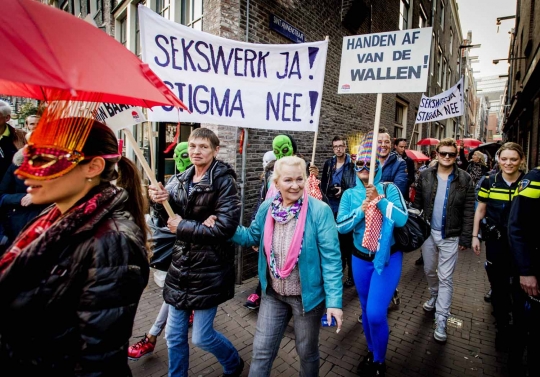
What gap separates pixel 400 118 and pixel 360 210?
11451mm

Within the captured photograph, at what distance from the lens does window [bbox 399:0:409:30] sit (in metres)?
11.1

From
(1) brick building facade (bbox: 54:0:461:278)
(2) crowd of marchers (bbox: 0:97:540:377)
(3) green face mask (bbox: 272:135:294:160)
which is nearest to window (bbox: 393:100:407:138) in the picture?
(1) brick building facade (bbox: 54:0:461:278)

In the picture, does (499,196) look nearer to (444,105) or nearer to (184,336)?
(184,336)

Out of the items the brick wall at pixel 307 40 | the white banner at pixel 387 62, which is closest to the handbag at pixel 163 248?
the brick wall at pixel 307 40

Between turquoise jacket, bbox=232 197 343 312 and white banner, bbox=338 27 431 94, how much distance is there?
153 centimetres

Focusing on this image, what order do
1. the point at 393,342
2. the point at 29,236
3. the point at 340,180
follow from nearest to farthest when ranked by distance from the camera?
the point at 29,236 → the point at 393,342 → the point at 340,180

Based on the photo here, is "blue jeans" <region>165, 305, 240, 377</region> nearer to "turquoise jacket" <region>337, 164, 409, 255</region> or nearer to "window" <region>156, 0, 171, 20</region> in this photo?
"turquoise jacket" <region>337, 164, 409, 255</region>

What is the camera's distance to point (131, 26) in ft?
23.4

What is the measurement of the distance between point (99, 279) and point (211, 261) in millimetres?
1205

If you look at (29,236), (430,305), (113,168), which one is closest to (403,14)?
(430,305)

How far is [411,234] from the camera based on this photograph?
2.70 m

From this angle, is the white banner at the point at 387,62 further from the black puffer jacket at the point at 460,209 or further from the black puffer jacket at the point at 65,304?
the black puffer jacket at the point at 65,304

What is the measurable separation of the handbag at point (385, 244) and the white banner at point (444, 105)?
5.70 metres

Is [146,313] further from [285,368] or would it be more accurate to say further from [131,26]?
[131,26]
